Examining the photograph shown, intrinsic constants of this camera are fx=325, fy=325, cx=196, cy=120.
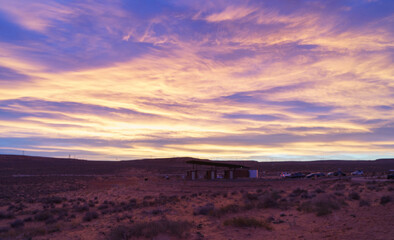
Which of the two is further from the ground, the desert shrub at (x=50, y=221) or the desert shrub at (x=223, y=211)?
the desert shrub at (x=223, y=211)

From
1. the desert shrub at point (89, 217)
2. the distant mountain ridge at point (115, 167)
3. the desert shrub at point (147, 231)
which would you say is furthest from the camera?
the distant mountain ridge at point (115, 167)

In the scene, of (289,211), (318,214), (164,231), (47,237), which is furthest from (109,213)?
(318,214)

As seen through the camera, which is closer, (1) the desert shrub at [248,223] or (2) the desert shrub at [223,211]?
(1) the desert shrub at [248,223]

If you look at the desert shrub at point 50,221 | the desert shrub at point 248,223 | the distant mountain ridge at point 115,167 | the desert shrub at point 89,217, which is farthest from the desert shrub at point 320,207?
the distant mountain ridge at point 115,167

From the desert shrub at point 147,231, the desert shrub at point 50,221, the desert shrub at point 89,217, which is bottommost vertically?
the desert shrub at point 50,221

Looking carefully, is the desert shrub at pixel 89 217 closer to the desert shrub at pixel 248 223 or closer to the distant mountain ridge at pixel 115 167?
the desert shrub at pixel 248 223

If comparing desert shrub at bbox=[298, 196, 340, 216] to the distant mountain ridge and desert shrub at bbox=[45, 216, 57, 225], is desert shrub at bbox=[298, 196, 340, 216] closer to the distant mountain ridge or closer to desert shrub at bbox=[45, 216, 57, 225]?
desert shrub at bbox=[45, 216, 57, 225]

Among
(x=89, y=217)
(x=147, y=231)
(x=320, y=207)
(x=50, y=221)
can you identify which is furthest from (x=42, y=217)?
(x=320, y=207)

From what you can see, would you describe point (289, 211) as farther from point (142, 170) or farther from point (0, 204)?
point (142, 170)

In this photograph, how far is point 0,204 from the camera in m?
31.9

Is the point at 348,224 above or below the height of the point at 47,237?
above

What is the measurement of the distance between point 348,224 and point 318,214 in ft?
8.69

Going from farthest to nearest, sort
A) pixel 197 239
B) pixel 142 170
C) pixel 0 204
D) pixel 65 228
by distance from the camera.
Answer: pixel 142 170
pixel 0 204
pixel 65 228
pixel 197 239

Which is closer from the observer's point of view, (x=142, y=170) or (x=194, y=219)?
(x=194, y=219)
